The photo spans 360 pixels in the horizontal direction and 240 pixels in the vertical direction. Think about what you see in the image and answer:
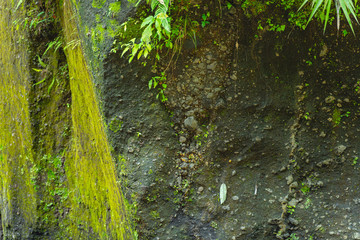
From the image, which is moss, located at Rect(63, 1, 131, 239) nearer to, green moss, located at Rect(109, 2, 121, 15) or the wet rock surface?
the wet rock surface

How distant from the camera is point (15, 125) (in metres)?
3.18

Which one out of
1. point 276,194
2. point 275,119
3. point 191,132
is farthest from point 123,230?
point 275,119

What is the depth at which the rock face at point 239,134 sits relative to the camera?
1747 millimetres

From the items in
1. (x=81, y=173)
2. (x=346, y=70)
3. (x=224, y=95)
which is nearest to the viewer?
(x=346, y=70)

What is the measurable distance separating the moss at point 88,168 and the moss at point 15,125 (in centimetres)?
56

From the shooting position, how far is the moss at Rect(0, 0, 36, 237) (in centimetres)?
302

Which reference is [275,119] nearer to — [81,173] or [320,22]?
[320,22]

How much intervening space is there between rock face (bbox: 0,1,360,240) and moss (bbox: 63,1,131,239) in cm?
23

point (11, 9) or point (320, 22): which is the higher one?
point (11, 9)

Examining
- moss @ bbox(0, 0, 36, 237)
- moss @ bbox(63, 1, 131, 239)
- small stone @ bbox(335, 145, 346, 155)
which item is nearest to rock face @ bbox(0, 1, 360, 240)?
small stone @ bbox(335, 145, 346, 155)

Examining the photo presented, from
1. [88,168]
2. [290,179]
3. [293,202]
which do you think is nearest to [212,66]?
[290,179]

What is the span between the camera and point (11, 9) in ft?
10.1

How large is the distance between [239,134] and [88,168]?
4.45ft

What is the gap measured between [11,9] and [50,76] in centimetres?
82
